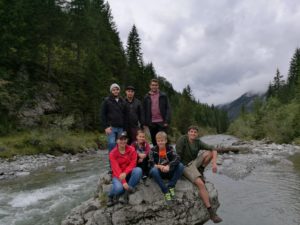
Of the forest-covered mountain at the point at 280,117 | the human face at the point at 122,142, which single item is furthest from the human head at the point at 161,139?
the forest-covered mountain at the point at 280,117

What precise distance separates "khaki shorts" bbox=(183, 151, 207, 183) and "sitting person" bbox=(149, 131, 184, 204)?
20.9 inches

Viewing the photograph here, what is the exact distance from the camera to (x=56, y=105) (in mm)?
46812

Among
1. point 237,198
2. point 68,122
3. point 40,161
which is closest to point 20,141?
point 40,161

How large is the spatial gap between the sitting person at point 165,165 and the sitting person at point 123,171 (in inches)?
20.0

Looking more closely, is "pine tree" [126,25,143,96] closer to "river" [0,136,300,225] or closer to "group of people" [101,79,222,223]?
"river" [0,136,300,225]

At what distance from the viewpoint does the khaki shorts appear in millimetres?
10773

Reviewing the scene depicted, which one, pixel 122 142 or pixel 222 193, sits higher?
pixel 122 142

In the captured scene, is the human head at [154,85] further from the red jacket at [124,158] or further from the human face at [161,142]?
the red jacket at [124,158]

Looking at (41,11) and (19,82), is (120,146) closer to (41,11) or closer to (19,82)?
(19,82)

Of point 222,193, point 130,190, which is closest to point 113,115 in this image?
point 130,190

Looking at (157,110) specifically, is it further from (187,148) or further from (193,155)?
(193,155)

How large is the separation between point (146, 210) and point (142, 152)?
5.83ft

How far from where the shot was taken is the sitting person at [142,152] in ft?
34.7

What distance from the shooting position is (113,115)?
12.0 metres
